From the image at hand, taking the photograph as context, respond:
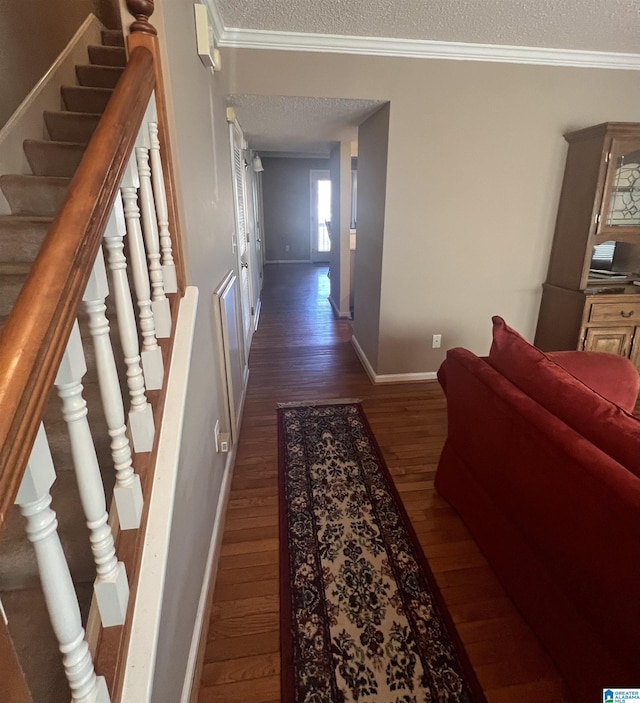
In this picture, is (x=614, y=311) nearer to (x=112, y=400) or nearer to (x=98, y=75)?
(x=112, y=400)

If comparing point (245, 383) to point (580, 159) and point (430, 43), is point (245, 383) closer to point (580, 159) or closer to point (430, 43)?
point (430, 43)

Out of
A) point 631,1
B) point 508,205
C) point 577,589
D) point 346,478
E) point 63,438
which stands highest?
point 631,1

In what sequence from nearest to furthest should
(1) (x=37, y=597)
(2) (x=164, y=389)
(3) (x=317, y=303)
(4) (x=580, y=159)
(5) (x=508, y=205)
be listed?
(1) (x=37, y=597)
(2) (x=164, y=389)
(4) (x=580, y=159)
(5) (x=508, y=205)
(3) (x=317, y=303)

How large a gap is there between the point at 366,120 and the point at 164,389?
3.08m

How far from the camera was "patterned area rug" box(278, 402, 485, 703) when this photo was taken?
4.01ft

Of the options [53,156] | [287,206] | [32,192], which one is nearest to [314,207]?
[287,206]

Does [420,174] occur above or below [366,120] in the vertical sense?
below

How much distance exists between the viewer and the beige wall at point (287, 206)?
893 centimetres

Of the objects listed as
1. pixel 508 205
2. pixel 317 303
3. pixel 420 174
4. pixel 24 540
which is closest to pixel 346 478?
pixel 24 540

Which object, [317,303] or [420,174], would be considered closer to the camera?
[420,174]

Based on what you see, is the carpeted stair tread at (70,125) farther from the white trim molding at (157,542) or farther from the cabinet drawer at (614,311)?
the cabinet drawer at (614,311)

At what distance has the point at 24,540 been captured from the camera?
938mm

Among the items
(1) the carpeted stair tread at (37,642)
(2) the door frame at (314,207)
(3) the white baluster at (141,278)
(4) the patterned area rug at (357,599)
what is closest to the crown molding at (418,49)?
(3) the white baluster at (141,278)

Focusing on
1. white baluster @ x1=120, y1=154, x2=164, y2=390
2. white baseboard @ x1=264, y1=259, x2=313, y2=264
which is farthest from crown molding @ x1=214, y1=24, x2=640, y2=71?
white baseboard @ x1=264, y1=259, x2=313, y2=264
